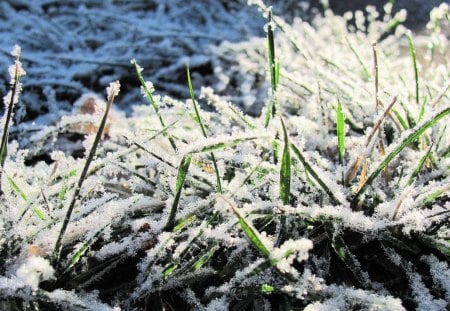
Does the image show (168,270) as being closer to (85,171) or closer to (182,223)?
(182,223)

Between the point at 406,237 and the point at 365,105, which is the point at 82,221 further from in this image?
the point at 365,105

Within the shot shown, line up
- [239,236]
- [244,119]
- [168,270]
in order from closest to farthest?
[168,270]
[239,236]
[244,119]

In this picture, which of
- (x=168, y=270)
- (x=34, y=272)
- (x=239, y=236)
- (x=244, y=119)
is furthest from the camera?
(x=244, y=119)

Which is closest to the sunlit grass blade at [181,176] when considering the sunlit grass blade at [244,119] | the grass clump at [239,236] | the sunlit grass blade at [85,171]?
the grass clump at [239,236]

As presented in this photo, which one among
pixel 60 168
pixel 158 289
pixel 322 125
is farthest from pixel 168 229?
pixel 322 125

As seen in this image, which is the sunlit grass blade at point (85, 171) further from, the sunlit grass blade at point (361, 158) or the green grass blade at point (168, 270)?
the sunlit grass blade at point (361, 158)

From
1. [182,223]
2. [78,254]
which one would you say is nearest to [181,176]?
[182,223]

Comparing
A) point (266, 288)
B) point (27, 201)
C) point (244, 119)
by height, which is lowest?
point (266, 288)

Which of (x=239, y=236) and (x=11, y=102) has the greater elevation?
(x=11, y=102)

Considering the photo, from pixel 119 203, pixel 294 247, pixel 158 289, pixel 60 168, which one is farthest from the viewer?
pixel 60 168

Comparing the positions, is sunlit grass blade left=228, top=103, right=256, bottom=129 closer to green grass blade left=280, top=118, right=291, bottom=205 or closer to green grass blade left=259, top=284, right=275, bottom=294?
green grass blade left=280, top=118, right=291, bottom=205

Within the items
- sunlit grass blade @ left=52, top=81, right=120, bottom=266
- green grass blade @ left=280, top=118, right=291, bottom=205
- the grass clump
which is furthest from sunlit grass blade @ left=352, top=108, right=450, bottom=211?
sunlit grass blade @ left=52, top=81, right=120, bottom=266
